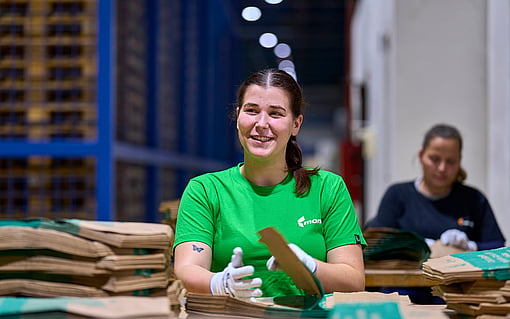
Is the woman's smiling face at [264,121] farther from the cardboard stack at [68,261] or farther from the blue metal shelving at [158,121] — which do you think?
the cardboard stack at [68,261]

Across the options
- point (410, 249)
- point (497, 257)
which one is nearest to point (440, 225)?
point (410, 249)

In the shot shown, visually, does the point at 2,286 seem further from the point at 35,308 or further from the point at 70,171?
the point at 70,171

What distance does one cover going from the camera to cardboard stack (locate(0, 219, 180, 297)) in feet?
5.38

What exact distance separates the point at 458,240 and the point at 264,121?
1560 millimetres

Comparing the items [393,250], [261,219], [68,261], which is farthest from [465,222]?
[68,261]

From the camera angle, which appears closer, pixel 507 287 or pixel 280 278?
pixel 507 287

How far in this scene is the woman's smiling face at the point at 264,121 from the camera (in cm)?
237

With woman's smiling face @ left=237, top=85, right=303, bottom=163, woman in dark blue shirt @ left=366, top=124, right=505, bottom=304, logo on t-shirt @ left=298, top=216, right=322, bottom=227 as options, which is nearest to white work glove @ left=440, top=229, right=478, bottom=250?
woman in dark blue shirt @ left=366, top=124, right=505, bottom=304

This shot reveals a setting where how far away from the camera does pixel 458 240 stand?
346 cm

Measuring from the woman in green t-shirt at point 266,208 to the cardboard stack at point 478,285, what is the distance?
0.50m

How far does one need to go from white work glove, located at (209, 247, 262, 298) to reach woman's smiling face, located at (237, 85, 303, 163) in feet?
1.64

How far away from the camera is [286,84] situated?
2.45 m

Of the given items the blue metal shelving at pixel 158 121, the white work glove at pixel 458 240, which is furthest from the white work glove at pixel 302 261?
the white work glove at pixel 458 240

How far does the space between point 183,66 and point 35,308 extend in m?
9.16
